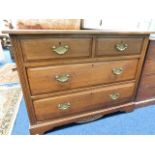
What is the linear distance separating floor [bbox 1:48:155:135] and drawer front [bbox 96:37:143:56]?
65 centimetres

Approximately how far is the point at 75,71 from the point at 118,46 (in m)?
0.36

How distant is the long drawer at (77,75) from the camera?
3.06ft

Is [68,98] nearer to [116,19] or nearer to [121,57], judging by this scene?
[121,57]

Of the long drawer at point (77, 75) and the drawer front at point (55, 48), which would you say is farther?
the long drawer at point (77, 75)

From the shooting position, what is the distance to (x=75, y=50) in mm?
918

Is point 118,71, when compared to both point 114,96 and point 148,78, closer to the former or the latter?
point 114,96

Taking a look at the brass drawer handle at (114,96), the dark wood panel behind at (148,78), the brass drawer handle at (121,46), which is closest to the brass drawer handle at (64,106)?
the brass drawer handle at (114,96)

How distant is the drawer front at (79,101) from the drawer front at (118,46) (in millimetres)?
316

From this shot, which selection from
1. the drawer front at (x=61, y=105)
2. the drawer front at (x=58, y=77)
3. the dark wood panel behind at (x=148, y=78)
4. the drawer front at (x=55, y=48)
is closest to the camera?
the drawer front at (x=55, y=48)

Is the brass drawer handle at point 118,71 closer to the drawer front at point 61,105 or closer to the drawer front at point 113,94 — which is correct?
the drawer front at point 113,94

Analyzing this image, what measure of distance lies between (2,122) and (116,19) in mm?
1384

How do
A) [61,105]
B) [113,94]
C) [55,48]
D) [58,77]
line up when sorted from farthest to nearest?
[113,94] → [61,105] → [58,77] → [55,48]

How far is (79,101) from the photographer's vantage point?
1154mm

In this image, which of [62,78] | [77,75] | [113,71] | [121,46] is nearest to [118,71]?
[113,71]
